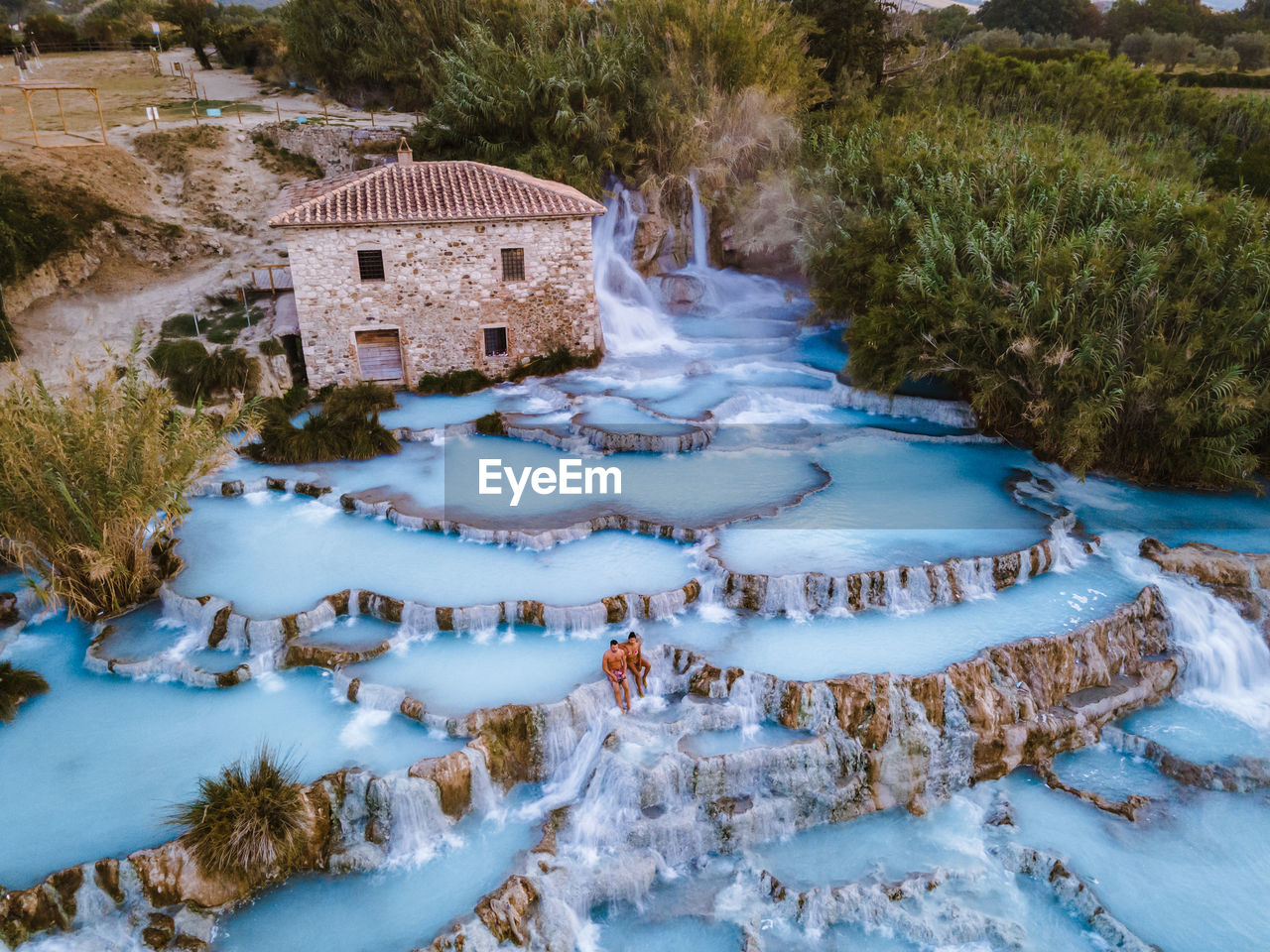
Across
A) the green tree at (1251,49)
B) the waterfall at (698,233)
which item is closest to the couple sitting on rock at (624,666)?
the waterfall at (698,233)

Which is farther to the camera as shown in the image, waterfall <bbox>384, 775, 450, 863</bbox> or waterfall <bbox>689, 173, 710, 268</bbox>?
waterfall <bbox>689, 173, 710, 268</bbox>

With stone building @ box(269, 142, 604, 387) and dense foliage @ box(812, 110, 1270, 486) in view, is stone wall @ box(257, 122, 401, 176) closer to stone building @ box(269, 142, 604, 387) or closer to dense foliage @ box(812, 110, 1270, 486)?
stone building @ box(269, 142, 604, 387)

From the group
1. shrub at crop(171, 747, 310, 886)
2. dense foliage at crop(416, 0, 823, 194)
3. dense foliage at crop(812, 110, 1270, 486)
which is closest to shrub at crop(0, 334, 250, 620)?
shrub at crop(171, 747, 310, 886)

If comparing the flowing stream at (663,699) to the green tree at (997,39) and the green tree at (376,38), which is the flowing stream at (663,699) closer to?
the green tree at (376,38)

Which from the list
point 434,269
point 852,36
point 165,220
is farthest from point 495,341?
point 852,36

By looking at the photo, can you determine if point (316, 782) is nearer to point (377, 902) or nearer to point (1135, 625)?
point (377, 902)

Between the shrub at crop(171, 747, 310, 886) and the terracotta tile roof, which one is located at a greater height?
the terracotta tile roof
